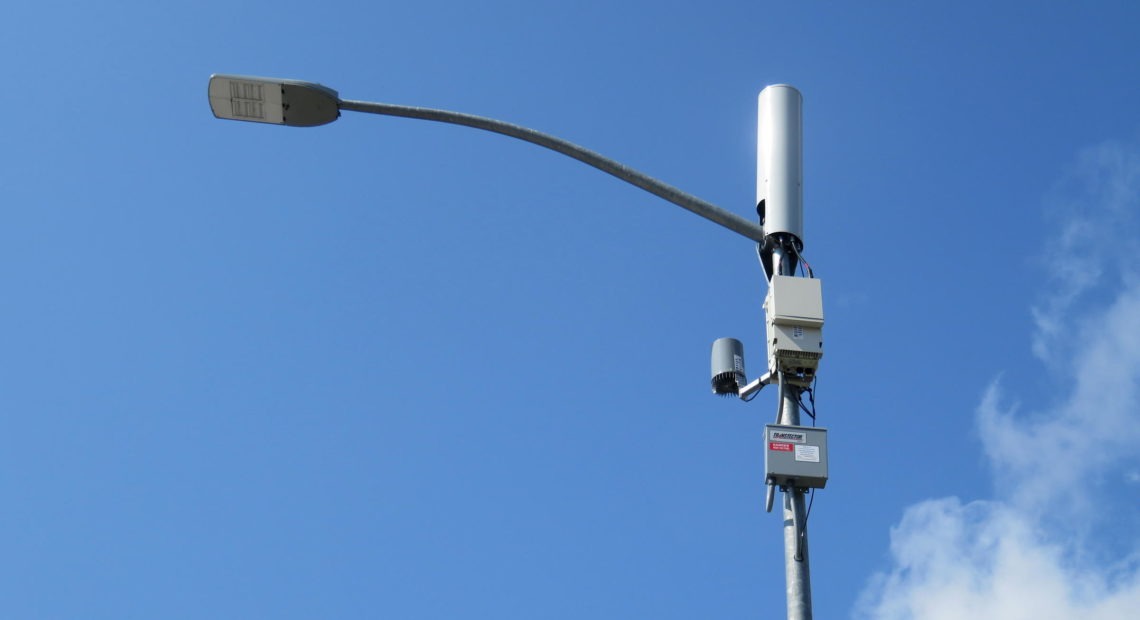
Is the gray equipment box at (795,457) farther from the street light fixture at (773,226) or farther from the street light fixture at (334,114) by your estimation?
the street light fixture at (334,114)

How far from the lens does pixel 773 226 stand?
350 inches

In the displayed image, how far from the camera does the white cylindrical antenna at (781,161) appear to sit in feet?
29.3

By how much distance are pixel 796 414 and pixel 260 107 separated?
408 cm

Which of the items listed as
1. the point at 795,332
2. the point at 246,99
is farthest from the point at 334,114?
the point at 795,332

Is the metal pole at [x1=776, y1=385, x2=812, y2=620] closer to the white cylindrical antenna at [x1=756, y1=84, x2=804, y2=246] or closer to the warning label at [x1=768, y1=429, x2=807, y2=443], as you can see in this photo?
the warning label at [x1=768, y1=429, x2=807, y2=443]

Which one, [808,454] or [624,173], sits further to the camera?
[624,173]

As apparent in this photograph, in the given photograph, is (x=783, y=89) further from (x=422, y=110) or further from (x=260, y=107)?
(x=260, y=107)

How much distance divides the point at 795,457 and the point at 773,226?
1.67 metres

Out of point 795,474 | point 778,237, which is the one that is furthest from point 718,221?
point 795,474

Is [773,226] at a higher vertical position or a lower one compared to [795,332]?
higher

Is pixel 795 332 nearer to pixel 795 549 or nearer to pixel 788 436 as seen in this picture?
pixel 788 436

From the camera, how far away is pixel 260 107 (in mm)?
9227

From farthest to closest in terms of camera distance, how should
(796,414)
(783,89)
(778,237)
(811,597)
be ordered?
(783,89), (778,237), (796,414), (811,597)

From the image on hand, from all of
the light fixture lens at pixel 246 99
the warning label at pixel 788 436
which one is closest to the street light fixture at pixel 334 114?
the light fixture lens at pixel 246 99
